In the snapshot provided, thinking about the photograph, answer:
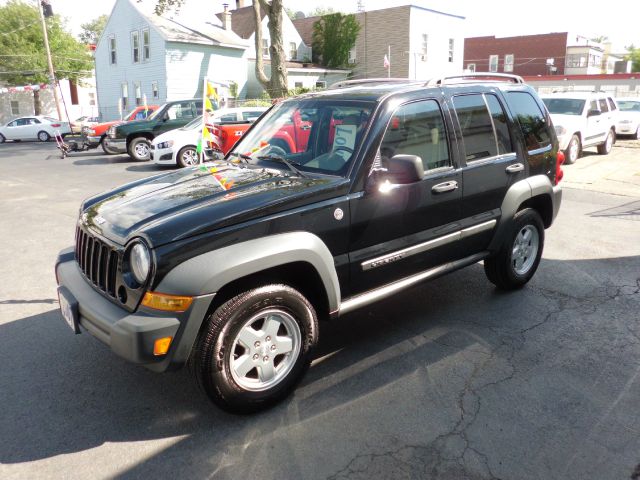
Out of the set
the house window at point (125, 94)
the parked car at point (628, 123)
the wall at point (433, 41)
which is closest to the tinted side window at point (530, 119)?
the parked car at point (628, 123)

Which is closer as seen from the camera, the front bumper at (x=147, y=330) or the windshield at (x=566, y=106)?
the front bumper at (x=147, y=330)

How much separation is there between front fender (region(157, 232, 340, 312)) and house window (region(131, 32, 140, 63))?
33.4 meters

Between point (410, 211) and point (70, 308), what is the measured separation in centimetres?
230

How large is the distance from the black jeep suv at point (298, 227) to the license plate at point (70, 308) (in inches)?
0.5

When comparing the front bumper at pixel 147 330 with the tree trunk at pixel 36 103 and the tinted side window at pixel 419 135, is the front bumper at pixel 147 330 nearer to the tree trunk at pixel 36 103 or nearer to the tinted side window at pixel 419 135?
the tinted side window at pixel 419 135

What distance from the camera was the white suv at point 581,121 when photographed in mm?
14039

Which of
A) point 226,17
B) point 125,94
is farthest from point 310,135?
point 226,17

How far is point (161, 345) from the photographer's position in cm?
284

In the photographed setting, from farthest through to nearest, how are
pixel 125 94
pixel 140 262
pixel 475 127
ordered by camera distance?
pixel 125 94 < pixel 475 127 < pixel 140 262

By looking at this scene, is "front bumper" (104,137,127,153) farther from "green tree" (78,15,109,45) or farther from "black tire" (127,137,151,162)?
"green tree" (78,15,109,45)

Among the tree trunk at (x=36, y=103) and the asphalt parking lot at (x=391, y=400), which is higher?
the tree trunk at (x=36, y=103)

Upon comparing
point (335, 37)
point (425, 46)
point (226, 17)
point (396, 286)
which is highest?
point (226, 17)

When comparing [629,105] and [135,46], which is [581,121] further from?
[135,46]

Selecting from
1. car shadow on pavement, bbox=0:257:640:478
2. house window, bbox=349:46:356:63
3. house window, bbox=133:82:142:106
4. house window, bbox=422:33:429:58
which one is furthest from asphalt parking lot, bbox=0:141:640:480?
house window, bbox=349:46:356:63
